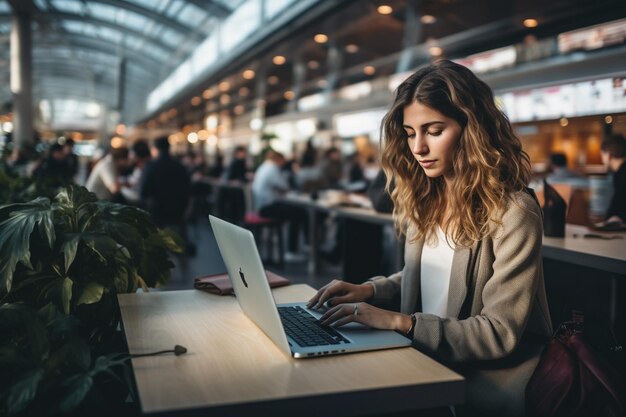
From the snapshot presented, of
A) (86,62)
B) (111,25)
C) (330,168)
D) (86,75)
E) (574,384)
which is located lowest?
(574,384)

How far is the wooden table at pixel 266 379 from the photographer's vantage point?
989 mm

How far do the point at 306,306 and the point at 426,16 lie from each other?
7456 millimetres

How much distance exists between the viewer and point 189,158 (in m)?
16.0

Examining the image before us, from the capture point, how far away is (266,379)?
1.09 m

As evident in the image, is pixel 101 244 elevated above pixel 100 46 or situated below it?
below

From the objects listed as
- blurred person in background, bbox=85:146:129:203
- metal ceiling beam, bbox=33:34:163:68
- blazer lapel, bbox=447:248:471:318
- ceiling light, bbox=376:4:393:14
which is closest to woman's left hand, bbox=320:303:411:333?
blazer lapel, bbox=447:248:471:318

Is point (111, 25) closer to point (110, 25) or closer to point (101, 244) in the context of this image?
point (110, 25)

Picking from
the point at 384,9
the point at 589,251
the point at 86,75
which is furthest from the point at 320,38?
the point at 86,75

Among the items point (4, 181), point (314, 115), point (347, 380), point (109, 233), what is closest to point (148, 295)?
point (109, 233)

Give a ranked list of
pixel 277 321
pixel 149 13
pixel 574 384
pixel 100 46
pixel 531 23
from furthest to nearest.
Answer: pixel 100 46, pixel 149 13, pixel 531 23, pixel 574 384, pixel 277 321

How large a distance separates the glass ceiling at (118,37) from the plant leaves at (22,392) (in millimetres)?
7628

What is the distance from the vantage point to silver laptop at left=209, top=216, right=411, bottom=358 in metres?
1.21

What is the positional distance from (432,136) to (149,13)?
50.0ft

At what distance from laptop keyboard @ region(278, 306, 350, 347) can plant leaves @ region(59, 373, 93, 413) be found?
0.44m
